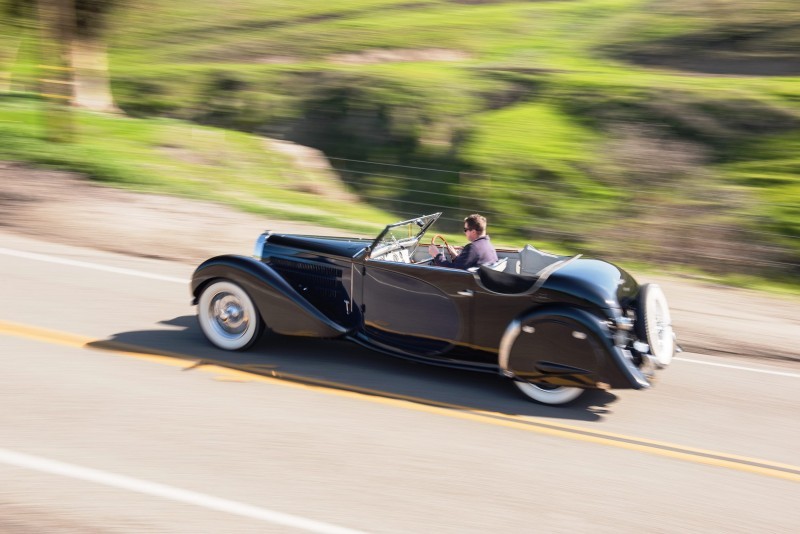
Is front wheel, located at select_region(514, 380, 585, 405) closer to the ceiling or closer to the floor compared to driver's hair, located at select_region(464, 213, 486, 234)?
closer to the floor

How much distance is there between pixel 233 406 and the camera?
6.38m

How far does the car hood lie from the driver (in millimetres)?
663

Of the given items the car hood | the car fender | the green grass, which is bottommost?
the car fender

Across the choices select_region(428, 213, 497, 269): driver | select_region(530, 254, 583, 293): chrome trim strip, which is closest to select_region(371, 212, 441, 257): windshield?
select_region(428, 213, 497, 269): driver

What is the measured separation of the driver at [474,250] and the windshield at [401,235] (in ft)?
1.42

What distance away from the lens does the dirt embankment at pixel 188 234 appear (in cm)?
904

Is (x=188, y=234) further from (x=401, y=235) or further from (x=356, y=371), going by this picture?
(x=356, y=371)

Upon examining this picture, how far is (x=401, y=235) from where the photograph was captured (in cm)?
762

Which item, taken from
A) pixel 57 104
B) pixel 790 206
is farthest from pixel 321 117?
pixel 790 206

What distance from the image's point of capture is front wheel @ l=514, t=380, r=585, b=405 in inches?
269

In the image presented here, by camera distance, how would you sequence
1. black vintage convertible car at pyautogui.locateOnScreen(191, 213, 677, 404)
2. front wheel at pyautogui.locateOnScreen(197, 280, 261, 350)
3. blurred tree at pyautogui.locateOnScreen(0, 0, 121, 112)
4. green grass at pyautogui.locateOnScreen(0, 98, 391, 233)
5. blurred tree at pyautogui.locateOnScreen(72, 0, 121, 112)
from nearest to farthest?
black vintage convertible car at pyautogui.locateOnScreen(191, 213, 677, 404) → front wheel at pyautogui.locateOnScreen(197, 280, 261, 350) → green grass at pyautogui.locateOnScreen(0, 98, 391, 233) → blurred tree at pyautogui.locateOnScreen(0, 0, 121, 112) → blurred tree at pyautogui.locateOnScreen(72, 0, 121, 112)

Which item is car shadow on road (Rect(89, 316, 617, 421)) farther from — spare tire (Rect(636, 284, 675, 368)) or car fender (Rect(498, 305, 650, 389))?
spare tire (Rect(636, 284, 675, 368))

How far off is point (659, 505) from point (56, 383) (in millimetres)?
4453

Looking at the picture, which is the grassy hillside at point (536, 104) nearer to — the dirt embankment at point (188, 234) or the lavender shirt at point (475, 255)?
the dirt embankment at point (188, 234)
